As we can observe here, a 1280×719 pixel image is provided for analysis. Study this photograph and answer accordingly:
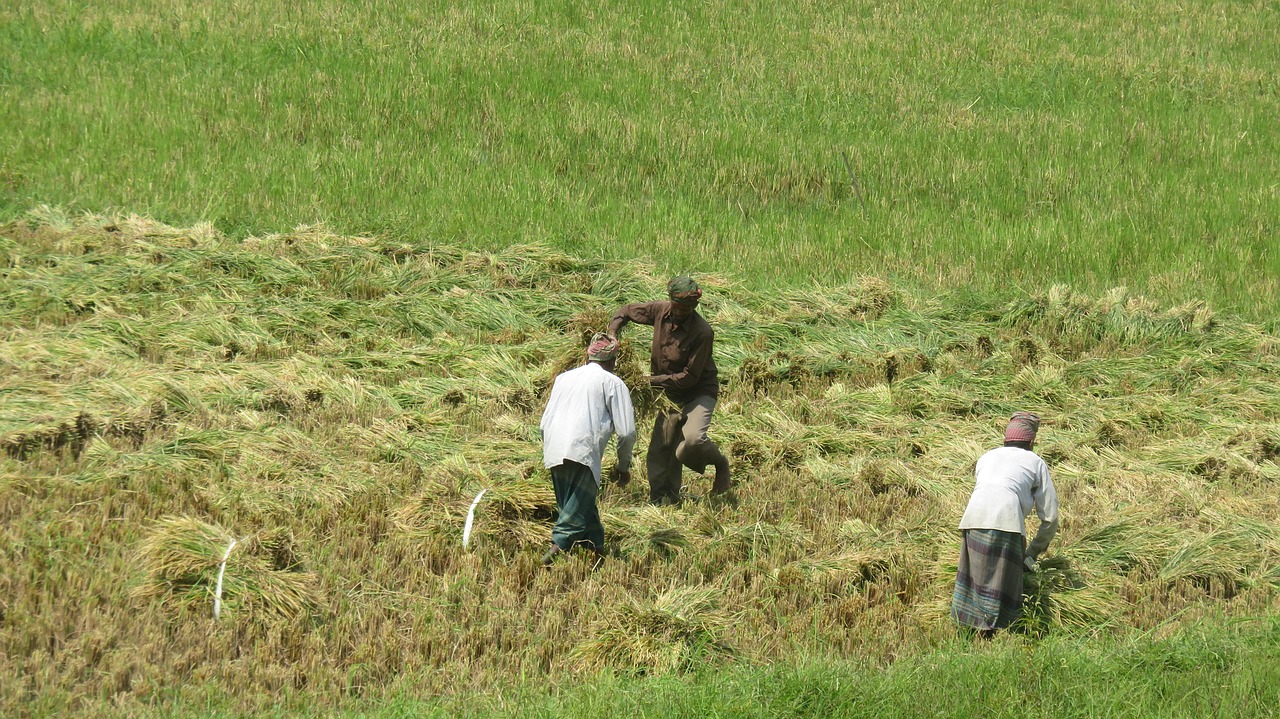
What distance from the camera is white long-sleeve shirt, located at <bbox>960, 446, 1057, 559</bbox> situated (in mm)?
5895

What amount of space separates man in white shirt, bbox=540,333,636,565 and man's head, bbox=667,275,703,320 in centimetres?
83

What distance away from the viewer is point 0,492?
6.43 meters

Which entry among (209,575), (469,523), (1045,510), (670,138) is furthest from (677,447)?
(670,138)

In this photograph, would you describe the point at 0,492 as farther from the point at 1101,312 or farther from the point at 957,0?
the point at 957,0

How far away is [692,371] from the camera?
24.2ft

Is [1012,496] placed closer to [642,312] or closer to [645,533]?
[645,533]

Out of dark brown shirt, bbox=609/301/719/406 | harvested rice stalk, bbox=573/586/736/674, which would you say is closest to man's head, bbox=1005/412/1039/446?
harvested rice stalk, bbox=573/586/736/674

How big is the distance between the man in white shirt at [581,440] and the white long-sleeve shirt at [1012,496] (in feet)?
5.89

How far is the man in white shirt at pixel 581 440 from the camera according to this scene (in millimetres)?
6344

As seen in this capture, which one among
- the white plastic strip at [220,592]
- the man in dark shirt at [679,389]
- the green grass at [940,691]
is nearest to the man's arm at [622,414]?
the man in dark shirt at [679,389]

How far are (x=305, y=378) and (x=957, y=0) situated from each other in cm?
1799

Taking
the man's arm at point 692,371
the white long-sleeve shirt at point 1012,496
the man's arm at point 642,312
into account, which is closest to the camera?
the white long-sleeve shirt at point 1012,496

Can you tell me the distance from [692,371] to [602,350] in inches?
34.7

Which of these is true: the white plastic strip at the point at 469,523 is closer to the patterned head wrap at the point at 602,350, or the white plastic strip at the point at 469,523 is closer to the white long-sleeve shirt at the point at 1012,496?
the patterned head wrap at the point at 602,350
